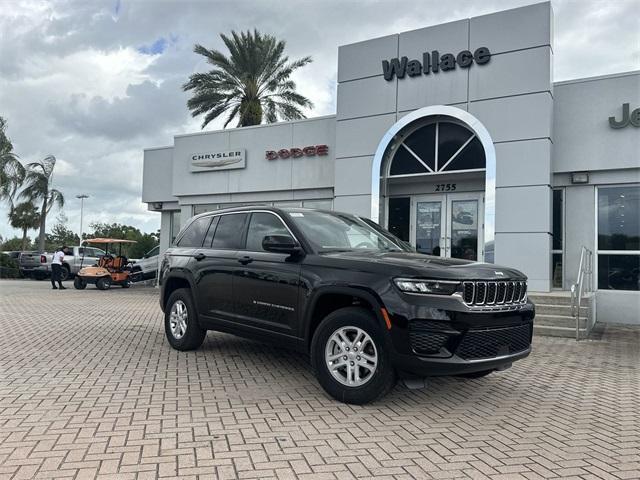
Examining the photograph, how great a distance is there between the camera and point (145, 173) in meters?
20.3

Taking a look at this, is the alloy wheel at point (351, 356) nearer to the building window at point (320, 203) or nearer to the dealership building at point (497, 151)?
the dealership building at point (497, 151)

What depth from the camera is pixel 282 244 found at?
5.16 metres

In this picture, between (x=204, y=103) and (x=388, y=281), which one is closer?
(x=388, y=281)

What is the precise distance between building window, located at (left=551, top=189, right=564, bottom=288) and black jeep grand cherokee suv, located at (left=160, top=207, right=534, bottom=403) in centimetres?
738

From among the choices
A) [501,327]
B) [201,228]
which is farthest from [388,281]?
[201,228]

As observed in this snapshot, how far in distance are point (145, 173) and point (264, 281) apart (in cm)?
1629

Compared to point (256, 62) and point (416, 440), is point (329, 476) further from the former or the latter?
point (256, 62)

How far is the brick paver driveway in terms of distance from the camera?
134 inches

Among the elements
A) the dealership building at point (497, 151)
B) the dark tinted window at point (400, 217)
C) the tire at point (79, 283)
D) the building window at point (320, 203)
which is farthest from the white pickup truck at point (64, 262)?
the dark tinted window at point (400, 217)

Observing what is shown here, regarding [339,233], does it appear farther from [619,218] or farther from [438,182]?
[619,218]

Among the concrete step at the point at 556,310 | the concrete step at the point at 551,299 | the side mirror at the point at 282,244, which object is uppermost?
the side mirror at the point at 282,244

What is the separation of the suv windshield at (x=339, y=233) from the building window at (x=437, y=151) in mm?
6629

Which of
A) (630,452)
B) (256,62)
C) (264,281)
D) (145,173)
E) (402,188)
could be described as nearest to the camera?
(630,452)

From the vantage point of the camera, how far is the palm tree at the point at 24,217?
1411 inches
